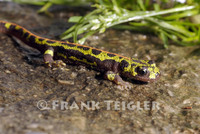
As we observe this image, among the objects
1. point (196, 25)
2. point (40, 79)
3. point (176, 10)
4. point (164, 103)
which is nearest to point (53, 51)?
point (40, 79)

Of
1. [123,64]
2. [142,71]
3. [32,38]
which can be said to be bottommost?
[142,71]

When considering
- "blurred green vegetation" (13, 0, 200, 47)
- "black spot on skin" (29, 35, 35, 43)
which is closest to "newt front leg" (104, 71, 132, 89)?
"blurred green vegetation" (13, 0, 200, 47)

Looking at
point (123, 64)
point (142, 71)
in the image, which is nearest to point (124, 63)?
point (123, 64)

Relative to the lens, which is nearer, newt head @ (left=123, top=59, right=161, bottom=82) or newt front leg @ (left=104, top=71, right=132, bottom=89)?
newt front leg @ (left=104, top=71, right=132, bottom=89)

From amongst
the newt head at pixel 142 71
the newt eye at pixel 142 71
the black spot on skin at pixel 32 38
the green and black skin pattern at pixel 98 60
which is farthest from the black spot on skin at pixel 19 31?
the newt eye at pixel 142 71

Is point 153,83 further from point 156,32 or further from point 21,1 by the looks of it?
point 21,1

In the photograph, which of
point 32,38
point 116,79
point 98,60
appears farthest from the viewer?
point 32,38

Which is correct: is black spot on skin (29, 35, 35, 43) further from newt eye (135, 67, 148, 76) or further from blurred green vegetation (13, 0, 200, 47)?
newt eye (135, 67, 148, 76)

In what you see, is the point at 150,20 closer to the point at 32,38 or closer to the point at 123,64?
the point at 123,64
